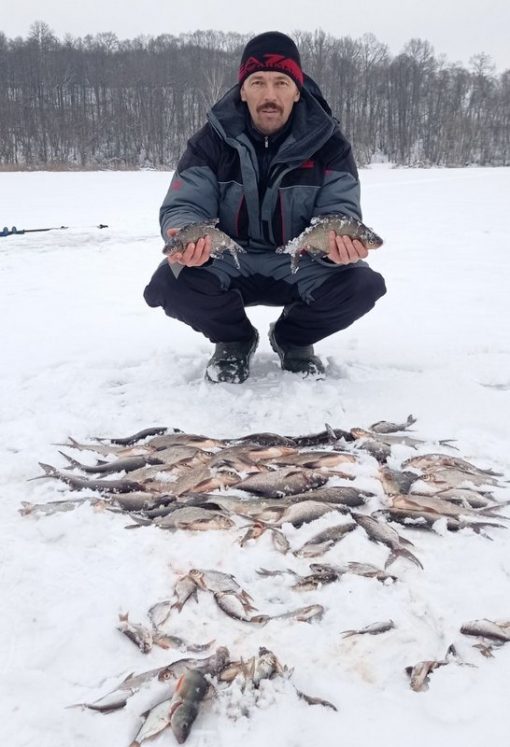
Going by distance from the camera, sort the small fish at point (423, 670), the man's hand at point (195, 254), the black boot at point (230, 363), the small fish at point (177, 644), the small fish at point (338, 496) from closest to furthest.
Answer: the small fish at point (423, 670), the small fish at point (177, 644), the small fish at point (338, 496), the man's hand at point (195, 254), the black boot at point (230, 363)

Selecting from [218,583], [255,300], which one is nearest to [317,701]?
[218,583]

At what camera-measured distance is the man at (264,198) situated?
3.18 meters

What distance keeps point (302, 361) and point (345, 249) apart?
2.72 feet

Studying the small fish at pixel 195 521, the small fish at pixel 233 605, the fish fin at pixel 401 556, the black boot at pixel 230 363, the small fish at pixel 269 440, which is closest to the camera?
the small fish at pixel 233 605

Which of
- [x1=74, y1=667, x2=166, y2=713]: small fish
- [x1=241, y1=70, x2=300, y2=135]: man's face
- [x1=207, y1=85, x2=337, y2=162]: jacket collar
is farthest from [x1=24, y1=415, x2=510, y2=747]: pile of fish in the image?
[x1=241, y1=70, x2=300, y2=135]: man's face

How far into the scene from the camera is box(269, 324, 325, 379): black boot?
352cm

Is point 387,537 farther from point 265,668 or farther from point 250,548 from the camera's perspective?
point 265,668

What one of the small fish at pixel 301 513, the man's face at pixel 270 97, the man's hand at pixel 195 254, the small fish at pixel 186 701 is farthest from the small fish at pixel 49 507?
the man's face at pixel 270 97

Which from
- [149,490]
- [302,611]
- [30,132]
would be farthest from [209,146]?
[30,132]

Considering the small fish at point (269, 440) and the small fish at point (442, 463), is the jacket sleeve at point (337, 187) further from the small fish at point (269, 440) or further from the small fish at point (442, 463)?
the small fish at point (442, 463)

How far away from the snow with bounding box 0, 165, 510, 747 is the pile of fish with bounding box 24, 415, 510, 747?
1.3 inches

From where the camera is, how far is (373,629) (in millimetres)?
1623

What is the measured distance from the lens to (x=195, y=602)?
5.70ft

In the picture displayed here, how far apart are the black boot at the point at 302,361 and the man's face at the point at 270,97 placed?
1263 millimetres
